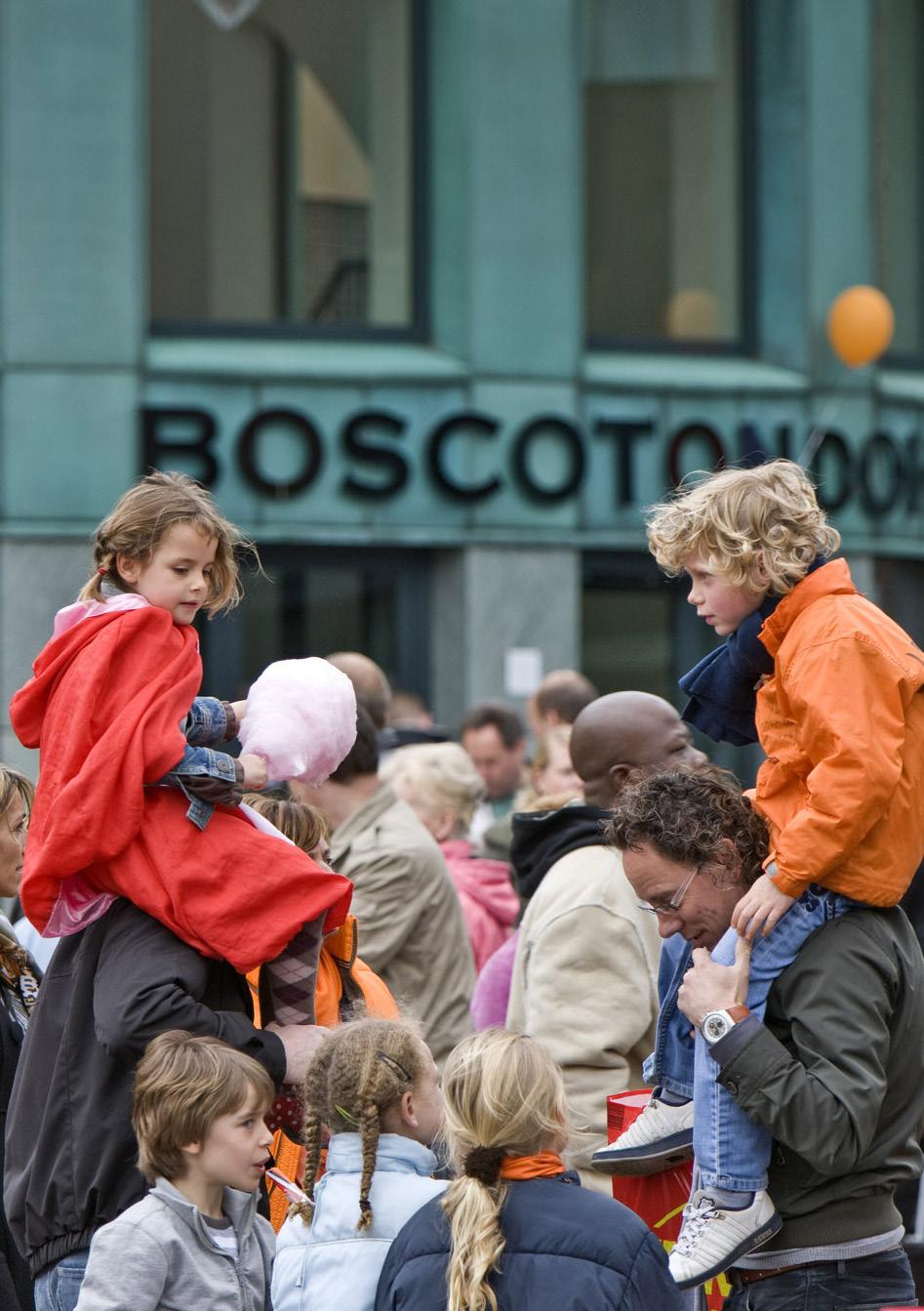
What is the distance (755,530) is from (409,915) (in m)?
2.22

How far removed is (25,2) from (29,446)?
2995 millimetres

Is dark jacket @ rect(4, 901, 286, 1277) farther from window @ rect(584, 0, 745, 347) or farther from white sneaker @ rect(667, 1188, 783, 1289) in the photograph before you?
window @ rect(584, 0, 745, 347)

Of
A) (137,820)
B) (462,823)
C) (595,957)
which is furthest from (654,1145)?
(462,823)

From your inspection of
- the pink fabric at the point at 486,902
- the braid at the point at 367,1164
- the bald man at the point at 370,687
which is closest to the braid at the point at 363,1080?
the braid at the point at 367,1164

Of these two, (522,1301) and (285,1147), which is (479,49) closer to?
(285,1147)

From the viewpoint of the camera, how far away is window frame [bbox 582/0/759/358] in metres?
14.6

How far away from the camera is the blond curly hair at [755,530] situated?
3502mm

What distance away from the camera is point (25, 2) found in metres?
12.9

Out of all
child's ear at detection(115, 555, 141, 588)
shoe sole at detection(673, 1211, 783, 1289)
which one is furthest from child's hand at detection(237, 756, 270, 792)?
shoe sole at detection(673, 1211, 783, 1289)

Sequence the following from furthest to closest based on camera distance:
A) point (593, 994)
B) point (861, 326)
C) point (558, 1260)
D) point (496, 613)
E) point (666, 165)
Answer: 1. point (666, 165)
2. point (861, 326)
3. point (496, 613)
4. point (593, 994)
5. point (558, 1260)

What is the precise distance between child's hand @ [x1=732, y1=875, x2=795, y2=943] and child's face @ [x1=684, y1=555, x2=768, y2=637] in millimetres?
512

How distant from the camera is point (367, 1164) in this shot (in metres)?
3.35

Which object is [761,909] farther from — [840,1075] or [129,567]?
[129,567]

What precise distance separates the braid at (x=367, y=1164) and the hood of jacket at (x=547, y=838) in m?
1.50
